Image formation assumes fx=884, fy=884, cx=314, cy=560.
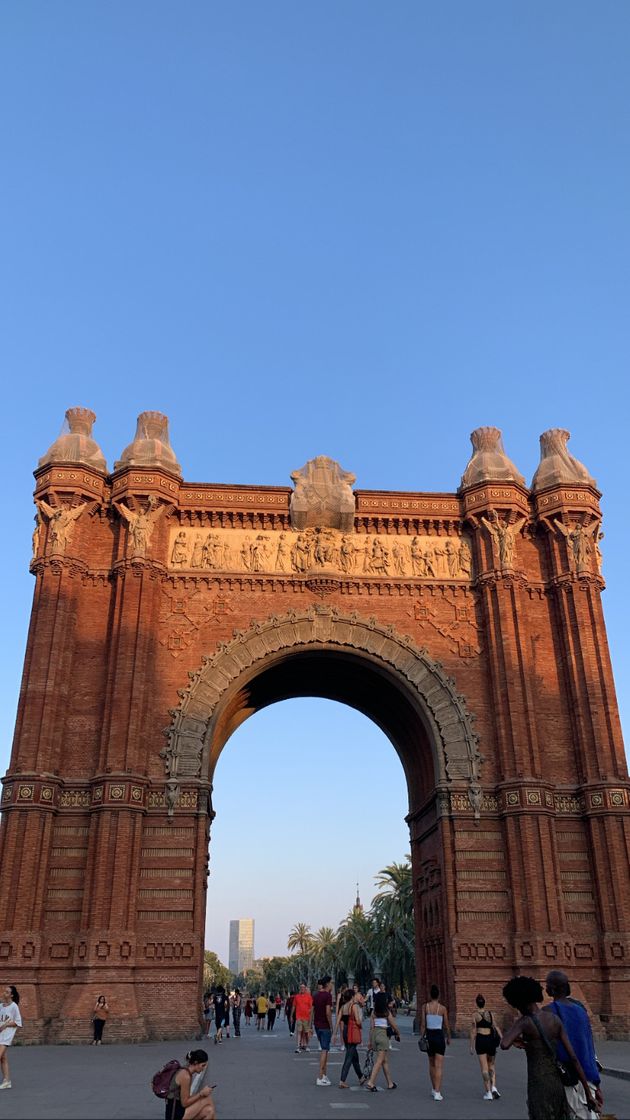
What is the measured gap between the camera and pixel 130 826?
76.5ft

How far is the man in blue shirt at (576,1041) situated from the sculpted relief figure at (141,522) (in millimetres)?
20878

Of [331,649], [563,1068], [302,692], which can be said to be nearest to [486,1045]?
[563,1068]

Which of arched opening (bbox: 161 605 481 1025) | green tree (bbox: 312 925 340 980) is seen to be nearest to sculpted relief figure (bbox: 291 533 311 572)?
arched opening (bbox: 161 605 481 1025)

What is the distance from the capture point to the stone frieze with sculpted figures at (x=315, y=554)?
27.7 meters

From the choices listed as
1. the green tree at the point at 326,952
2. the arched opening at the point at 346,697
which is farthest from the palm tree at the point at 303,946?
the arched opening at the point at 346,697

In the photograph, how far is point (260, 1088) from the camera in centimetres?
1333

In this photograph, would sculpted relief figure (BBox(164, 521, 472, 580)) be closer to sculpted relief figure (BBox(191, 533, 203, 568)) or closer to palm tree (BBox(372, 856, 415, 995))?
sculpted relief figure (BBox(191, 533, 203, 568))

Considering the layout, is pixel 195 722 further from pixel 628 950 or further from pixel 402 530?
pixel 628 950

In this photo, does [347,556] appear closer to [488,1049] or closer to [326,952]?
[488,1049]

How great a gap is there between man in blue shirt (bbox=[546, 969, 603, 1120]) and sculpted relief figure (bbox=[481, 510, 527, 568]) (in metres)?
20.9

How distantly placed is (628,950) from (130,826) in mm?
13488

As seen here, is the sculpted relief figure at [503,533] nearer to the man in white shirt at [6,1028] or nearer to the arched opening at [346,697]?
the arched opening at [346,697]

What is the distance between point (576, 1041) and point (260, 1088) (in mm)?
8206

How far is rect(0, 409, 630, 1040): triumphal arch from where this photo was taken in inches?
899
